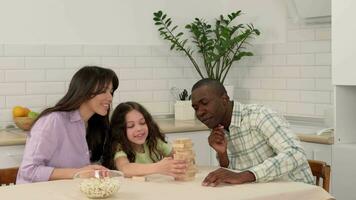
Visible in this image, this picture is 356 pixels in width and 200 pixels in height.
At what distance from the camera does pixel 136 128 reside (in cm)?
318

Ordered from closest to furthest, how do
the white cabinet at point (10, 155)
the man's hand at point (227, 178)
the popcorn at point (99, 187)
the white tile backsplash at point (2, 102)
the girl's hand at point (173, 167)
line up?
the popcorn at point (99, 187)
the man's hand at point (227, 178)
the girl's hand at point (173, 167)
the white cabinet at point (10, 155)
the white tile backsplash at point (2, 102)

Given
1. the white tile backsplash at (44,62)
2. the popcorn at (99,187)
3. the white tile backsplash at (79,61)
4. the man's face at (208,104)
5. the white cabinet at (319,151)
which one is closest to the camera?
the popcorn at (99,187)

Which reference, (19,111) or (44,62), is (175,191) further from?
(44,62)

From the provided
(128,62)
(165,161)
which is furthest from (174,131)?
(165,161)

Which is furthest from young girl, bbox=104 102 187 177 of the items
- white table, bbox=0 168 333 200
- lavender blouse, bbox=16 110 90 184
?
white table, bbox=0 168 333 200

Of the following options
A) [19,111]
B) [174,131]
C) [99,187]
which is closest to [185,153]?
[99,187]

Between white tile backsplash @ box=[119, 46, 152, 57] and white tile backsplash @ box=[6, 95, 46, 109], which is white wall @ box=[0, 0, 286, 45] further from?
white tile backsplash @ box=[6, 95, 46, 109]

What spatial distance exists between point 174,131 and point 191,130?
0.16 metres

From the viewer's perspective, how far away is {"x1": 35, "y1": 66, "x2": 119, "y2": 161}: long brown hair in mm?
3166

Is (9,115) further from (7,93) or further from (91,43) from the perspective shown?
(91,43)

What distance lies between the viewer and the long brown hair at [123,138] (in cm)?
313

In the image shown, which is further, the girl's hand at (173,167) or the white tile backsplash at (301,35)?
the white tile backsplash at (301,35)

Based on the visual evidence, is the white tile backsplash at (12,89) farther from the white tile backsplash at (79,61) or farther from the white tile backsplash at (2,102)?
Answer: the white tile backsplash at (79,61)

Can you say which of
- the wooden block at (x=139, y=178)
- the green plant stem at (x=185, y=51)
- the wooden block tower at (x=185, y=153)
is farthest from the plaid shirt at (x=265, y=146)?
the green plant stem at (x=185, y=51)
